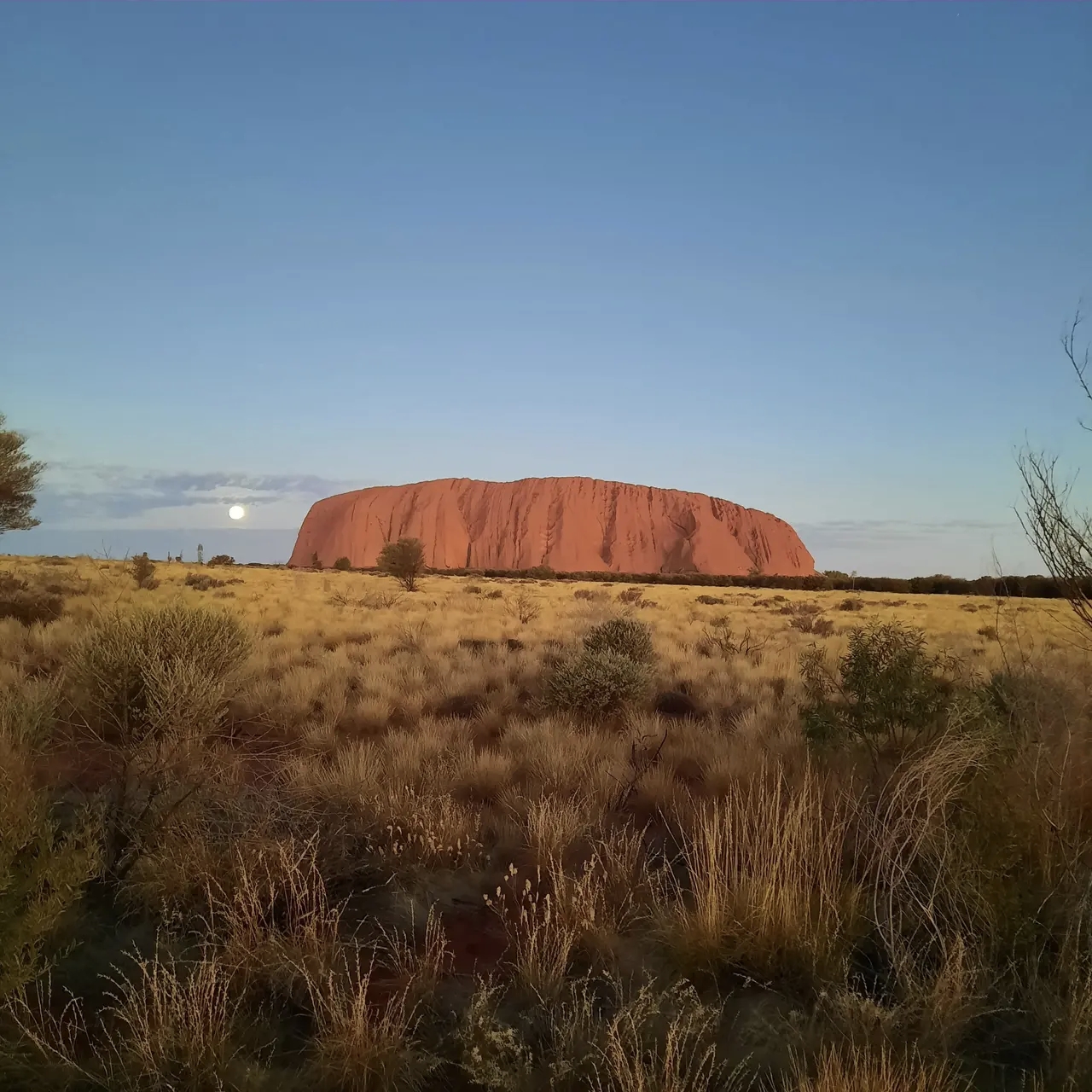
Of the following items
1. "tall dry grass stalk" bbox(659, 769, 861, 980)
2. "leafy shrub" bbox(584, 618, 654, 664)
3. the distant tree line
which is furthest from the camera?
the distant tree line

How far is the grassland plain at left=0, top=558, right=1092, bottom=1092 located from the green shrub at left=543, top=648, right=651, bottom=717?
1047mm

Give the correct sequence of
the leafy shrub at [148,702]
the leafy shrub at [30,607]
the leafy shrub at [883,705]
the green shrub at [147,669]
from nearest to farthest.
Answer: the leafy shrub at [148,702], the green shrub at [147,669], the leafy shrub at [883,705], the leafy shrub at [30,607]

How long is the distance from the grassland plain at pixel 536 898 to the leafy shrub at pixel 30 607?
7613 millimetres

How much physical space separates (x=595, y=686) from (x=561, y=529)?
338ft

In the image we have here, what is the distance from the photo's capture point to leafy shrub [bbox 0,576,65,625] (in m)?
13.2

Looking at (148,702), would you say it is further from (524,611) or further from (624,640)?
(524,611)

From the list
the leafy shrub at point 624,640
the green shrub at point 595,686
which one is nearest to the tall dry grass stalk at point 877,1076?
the green shrub at point 595,686

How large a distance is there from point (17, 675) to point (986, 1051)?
8.89m

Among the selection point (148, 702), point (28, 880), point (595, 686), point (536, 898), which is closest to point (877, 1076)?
point (536, 898)

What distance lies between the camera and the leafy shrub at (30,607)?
43.3ft

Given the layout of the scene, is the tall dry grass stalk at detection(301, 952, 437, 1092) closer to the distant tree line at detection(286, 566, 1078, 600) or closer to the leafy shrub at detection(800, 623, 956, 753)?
the leafy shrub at detection(800, 623, 956, 753)

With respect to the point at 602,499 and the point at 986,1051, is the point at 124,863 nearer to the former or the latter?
the point at 986,1051

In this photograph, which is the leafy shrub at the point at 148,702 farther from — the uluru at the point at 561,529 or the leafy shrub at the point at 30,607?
the uluru at the point at 561,529

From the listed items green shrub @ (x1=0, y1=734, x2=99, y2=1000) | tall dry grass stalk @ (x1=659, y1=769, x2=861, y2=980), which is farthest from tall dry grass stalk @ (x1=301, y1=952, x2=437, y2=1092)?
tall dry grass stalk @ (x1=659, y1=769, x2=861, y2=980)
